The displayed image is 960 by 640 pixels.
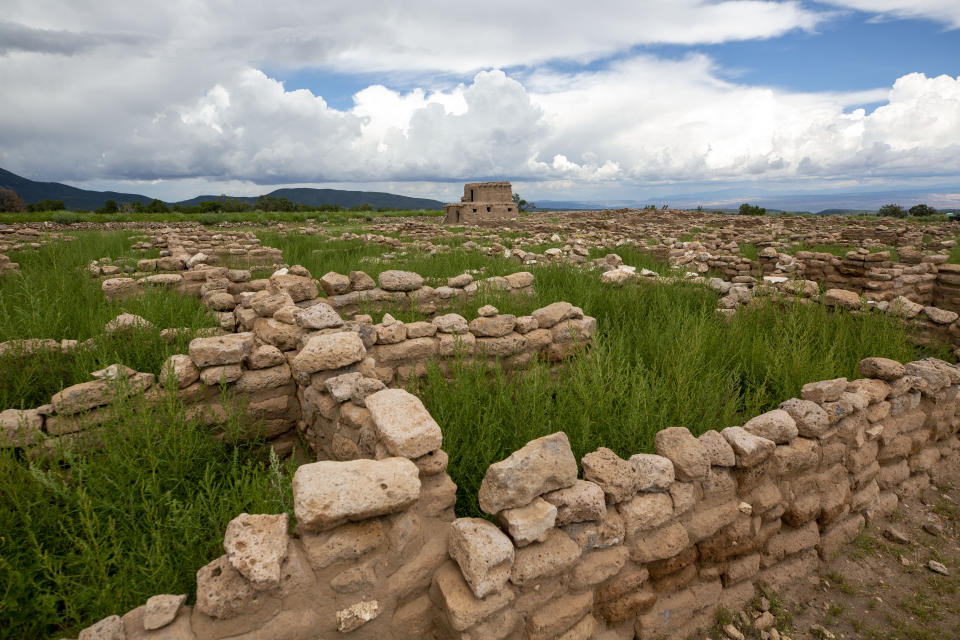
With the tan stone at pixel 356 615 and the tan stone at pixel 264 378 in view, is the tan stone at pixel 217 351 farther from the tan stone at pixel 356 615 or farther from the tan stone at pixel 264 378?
the tan stone at pixel 356 615

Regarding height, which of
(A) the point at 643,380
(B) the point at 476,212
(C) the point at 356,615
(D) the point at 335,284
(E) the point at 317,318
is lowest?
(C) the point at 356,615

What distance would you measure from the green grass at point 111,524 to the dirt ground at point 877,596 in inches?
116

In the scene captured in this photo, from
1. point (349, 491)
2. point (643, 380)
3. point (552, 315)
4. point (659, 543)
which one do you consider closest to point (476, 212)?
point (552, 315)

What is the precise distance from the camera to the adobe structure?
28812 millimetres

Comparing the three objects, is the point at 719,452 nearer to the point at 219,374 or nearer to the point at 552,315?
the point at 552,315

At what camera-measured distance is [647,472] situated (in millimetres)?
2521

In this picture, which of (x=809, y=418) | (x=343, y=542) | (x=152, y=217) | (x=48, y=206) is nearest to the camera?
(x=343, y=542)

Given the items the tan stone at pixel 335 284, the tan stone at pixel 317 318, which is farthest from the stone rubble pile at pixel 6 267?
the tan stone at pixel 317 318

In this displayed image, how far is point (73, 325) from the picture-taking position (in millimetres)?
5086

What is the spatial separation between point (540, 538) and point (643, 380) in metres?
1.72

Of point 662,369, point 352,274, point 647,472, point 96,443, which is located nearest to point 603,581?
point 647,472

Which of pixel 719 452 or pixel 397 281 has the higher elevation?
pixel 397 281

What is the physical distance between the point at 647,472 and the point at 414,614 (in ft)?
4.58

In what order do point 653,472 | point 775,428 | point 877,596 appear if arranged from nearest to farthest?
point 653,472
point 877,596
point 775,428
